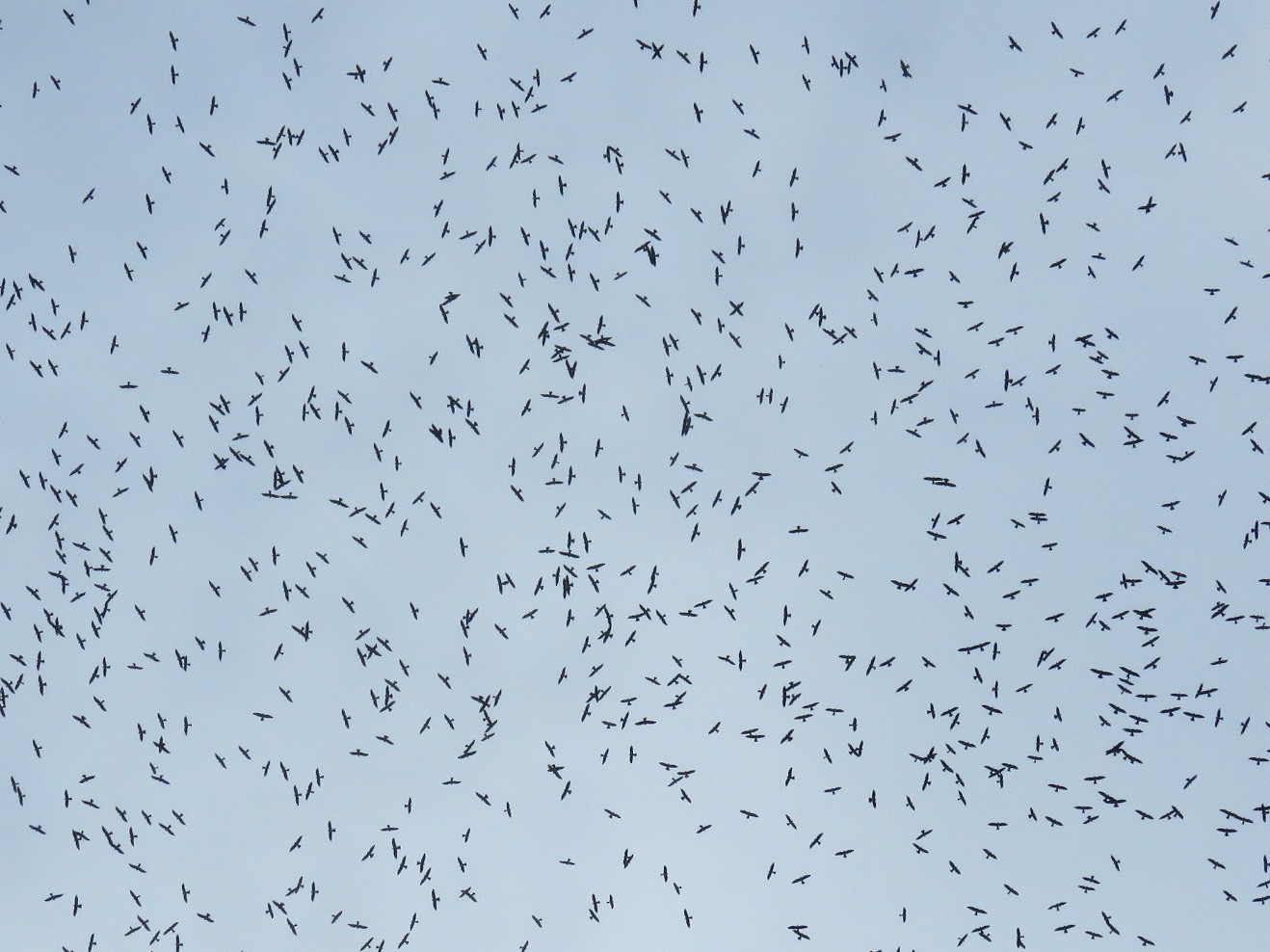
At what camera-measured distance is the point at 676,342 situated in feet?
134

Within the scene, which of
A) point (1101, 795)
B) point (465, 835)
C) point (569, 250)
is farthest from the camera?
point (569, 250)

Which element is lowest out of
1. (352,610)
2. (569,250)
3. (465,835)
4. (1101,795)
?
(465,835)

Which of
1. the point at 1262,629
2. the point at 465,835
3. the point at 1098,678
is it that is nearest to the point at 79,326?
the point at 465,835

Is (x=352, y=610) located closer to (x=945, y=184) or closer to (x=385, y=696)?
(x=385, y=696)

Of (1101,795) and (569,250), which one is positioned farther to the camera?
(569,250)

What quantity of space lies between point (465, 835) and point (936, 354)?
2103 centimetres

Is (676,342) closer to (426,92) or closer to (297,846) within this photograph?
(426,92)

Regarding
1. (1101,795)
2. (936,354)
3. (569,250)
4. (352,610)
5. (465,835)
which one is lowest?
(465,835)

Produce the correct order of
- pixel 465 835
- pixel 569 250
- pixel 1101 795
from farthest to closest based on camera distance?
pixel 569 250, pixel 465 835, pixel 1101 795

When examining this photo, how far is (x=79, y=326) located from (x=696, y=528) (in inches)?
811

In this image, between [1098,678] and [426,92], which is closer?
[1098,678]

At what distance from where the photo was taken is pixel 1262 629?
3647 centimetres

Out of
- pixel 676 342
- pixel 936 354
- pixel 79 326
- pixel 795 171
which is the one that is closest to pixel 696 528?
pixel 676 342

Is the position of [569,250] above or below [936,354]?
above
